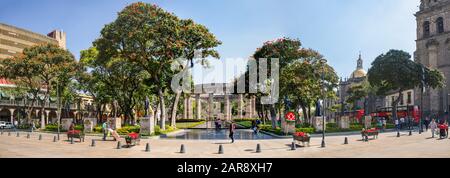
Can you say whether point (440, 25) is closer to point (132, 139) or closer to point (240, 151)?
point (240, 151)

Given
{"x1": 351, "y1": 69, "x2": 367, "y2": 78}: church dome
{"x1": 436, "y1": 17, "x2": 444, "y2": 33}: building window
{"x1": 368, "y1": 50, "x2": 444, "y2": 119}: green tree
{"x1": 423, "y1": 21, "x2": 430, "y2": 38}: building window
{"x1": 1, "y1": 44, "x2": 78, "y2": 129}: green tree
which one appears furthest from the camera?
{"x1": 351, "y1": 69, "x2": 367, "y2": 78}: church dome

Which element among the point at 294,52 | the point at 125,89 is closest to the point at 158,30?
the point at 125,89

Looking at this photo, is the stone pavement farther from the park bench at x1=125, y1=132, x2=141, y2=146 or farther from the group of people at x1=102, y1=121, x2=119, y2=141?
the group of people at x1=102, y1=121, x2=119, y2=141

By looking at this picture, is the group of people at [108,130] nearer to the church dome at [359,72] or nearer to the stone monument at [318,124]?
the stone monument at [318,124]

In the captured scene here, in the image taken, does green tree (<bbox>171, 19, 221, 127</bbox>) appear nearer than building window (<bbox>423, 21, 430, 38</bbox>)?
Yes

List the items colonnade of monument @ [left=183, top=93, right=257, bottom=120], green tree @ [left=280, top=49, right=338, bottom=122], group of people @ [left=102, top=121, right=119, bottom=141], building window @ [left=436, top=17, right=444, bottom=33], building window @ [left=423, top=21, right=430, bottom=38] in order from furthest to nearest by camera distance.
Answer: colonnade of monument @ [left=183, top=93, right=257, bottom=120] → building window @ [left=423, top=21, right=430, bottom=38] → building window @ [left=436, top=17, right=444, bottom=33] → green tree @ [left=280, top=49, right=338, bottom=122] → group of people @ [left=102, top=121, right=119, bottom=141]

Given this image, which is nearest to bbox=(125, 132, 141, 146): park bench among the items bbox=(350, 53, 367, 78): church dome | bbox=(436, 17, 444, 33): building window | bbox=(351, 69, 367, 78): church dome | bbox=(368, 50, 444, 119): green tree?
bbox=(368, 50, 444, 119): green tree

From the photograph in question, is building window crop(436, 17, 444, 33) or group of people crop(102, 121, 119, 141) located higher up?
building window crop(436, 17, 444, 33)

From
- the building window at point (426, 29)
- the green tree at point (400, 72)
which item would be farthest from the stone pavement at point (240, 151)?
the building window at point (426, 29)

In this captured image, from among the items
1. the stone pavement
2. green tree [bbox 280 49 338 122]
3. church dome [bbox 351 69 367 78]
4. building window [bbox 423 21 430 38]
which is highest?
building window [bbox 423 21 430 38]

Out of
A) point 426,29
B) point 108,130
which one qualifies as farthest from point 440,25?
point 108,130

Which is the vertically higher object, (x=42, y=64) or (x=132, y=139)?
(x=42, y=64)

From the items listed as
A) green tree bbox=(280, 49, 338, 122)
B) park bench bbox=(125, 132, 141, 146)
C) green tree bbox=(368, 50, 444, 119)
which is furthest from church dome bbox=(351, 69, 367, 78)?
park bench bbox=(125, 132, 141, 146)

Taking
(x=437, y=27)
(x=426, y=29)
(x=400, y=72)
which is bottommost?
(x=400, y=72)
